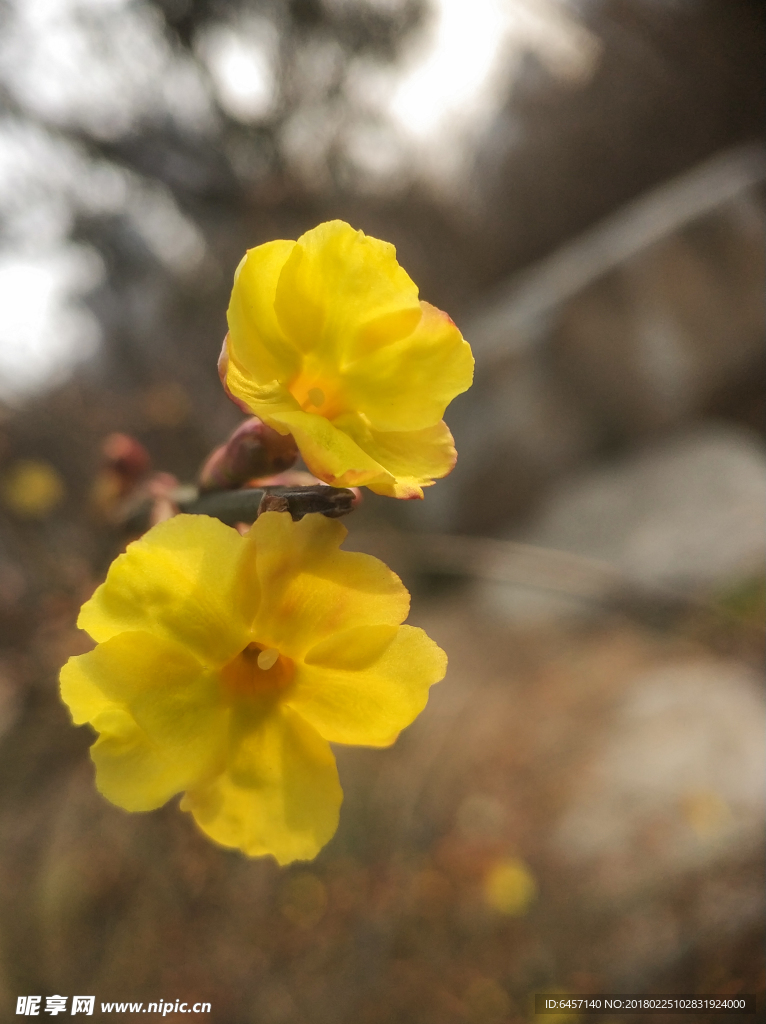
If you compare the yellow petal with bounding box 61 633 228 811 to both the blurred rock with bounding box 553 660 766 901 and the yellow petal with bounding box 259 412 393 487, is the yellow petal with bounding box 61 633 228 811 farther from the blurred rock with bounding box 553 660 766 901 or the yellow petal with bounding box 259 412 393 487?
Answer: the blurred rock with bounding box 553 660 766 901

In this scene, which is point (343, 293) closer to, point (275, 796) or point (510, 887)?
point (275, 796)

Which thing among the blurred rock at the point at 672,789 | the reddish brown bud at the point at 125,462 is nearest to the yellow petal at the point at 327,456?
the reddish brown bud at the point at 125,462

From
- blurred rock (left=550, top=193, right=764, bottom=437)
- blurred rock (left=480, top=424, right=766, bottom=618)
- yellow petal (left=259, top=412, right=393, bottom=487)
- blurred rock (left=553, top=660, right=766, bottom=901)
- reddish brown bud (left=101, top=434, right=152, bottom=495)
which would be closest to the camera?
yellow petal (left=259, top=412, right=393, bottom=487)

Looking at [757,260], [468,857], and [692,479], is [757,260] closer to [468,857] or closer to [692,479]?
[692,479]

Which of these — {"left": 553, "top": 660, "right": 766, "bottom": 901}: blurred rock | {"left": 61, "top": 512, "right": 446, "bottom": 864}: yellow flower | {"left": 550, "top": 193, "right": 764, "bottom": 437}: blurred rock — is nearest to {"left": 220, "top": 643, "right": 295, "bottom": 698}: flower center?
{"left": 61, "top": 512, "right": 446, "bottom": 864}: yellow flower

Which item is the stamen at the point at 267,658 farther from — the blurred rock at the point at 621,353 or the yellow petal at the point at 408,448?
the blurred rock at the point at 621,353
